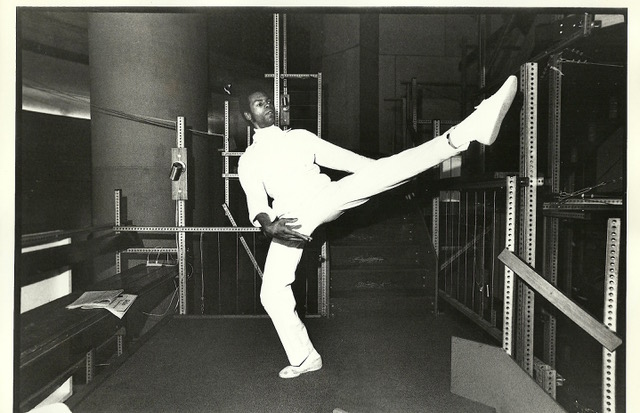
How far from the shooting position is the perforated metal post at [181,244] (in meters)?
3.63

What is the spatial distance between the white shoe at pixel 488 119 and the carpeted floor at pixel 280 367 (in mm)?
1426

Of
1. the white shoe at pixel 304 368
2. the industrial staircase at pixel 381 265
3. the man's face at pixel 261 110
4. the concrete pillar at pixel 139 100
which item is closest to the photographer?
the white shoe at pixel 304 368

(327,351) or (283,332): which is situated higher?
(283,332)

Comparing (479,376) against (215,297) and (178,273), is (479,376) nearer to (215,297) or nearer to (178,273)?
(178,273)

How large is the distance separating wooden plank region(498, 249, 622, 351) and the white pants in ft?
2.39

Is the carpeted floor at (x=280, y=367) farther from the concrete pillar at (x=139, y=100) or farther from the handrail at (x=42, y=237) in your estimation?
the concrete pillar at (x=139, y=100)

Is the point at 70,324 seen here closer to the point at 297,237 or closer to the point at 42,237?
the point at 42,237

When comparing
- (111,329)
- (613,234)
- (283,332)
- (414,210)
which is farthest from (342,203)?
(414,210)

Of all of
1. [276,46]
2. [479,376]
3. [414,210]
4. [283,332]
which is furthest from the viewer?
[414,210]

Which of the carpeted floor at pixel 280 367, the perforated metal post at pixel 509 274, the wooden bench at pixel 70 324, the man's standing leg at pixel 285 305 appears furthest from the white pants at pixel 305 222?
the wooden bench at pixel 70 324
